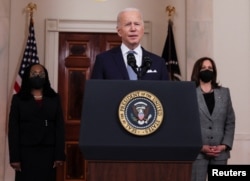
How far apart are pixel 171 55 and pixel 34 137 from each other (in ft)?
10.1

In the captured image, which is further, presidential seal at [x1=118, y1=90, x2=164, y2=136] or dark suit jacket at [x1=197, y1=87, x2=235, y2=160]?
dark suit jacket at [x1=197, y1=87, x2=235, y2=160]

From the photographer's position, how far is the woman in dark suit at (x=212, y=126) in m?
4.12

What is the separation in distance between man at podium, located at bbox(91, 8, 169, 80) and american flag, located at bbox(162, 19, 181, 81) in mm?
4005

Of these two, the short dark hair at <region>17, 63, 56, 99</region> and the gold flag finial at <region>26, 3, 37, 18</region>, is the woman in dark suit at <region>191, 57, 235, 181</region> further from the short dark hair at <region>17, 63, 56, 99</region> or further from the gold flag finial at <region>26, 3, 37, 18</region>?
the gold flag finial at <region>26, 3, 37, 18</region>

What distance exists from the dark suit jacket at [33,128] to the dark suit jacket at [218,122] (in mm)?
1409

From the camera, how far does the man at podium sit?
263 cm

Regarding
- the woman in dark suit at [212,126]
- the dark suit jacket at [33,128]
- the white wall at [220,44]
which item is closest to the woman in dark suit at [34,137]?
the dark suit jacket at [33,128]

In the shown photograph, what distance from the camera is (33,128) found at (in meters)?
4.43

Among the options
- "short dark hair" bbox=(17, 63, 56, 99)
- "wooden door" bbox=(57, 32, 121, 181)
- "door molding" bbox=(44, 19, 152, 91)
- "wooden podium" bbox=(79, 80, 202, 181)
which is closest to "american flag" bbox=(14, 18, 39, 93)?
"door molding" bbox=(44, 19, 152, 91)

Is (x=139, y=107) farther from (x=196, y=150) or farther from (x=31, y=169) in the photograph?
(x=31, y=169)

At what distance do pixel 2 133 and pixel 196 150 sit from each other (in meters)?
4.85

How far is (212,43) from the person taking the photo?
251 inches

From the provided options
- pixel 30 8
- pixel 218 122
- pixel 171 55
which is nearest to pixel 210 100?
pixel 218 122

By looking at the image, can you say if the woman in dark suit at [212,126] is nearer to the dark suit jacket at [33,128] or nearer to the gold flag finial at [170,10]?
the dark suit jacket at [33,128]
